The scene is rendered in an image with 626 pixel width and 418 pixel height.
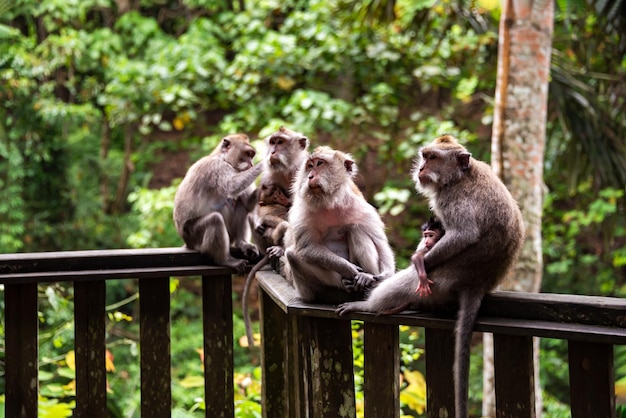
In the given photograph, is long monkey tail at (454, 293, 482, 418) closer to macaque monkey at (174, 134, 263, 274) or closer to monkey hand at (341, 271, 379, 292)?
monkey hand at (341, 271, 379, 292)

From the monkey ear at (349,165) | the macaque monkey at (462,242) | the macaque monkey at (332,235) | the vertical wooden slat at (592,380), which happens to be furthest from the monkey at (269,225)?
the vertical wooden slat at (592,380)

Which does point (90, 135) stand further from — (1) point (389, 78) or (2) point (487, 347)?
(2) point (487, 347)

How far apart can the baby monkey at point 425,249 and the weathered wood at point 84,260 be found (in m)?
0.93

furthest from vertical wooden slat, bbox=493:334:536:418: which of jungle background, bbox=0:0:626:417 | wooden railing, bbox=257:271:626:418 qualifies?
jungle background, bbox=0:0:626:417

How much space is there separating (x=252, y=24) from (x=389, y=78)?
5.05 feet

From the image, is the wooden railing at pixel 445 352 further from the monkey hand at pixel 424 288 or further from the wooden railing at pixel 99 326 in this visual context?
the wooden railing at pixel 99 326

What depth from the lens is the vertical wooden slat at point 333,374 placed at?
85.7 inches

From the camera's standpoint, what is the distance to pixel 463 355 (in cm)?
184

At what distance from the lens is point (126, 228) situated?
9.52 meters

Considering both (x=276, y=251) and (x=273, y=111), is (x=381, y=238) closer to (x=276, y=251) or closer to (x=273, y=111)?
(x=276, y=251)

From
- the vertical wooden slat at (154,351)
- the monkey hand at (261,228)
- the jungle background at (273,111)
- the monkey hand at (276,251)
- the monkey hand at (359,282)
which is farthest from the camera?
the jungle background at (273,111)

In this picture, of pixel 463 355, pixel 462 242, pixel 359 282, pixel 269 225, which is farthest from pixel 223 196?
pixel 463 355

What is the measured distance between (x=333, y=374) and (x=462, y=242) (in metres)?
0.55

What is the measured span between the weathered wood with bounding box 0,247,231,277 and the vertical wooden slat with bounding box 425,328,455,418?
45.5 inches
